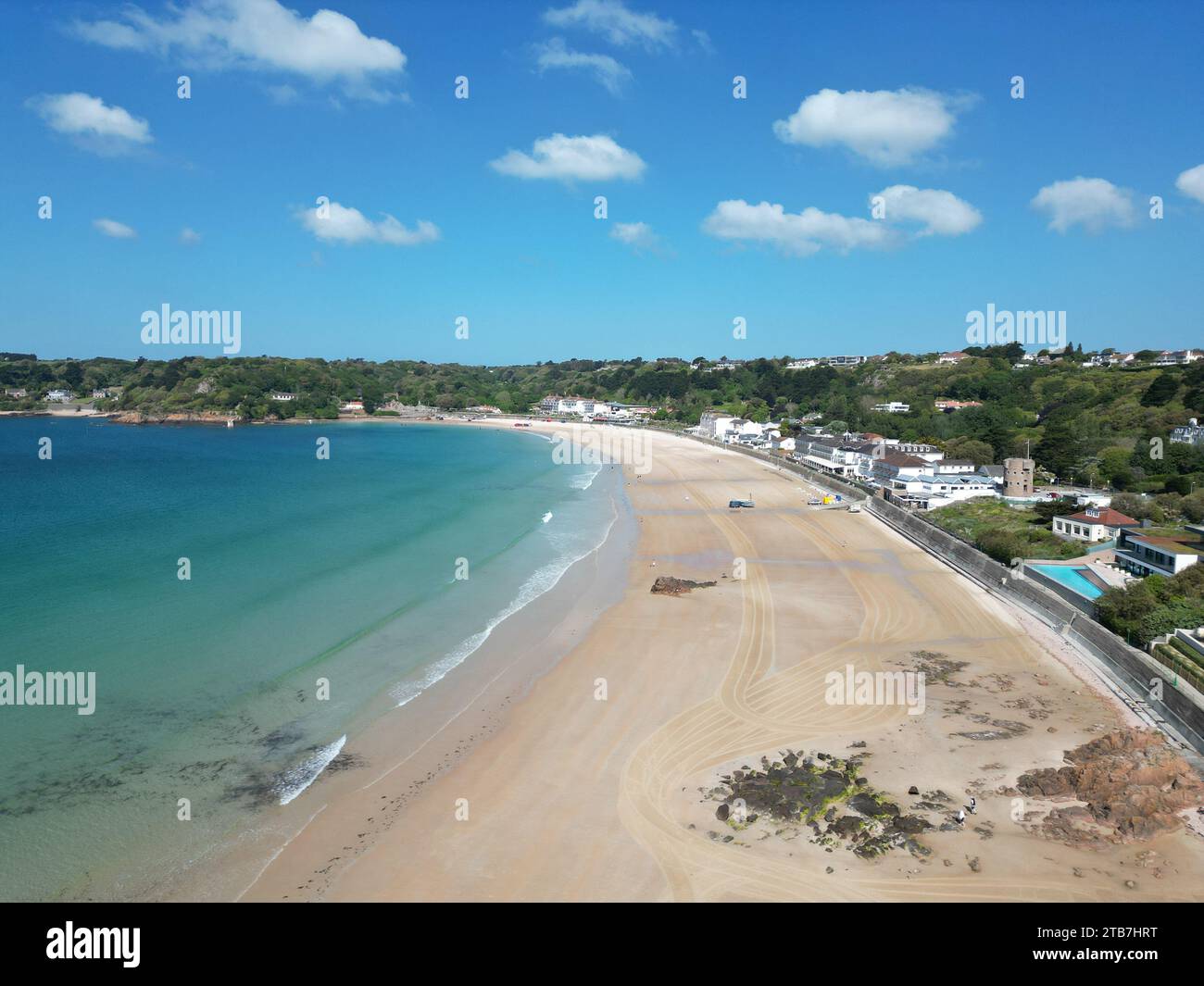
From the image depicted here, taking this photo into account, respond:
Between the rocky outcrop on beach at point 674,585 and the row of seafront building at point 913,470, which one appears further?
the row of seafront building at point 913,470

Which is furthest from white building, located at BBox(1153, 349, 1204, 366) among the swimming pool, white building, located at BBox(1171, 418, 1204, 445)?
the swimming pool

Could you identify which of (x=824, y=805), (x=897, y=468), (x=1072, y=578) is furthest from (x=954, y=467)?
(x=824, y=805)

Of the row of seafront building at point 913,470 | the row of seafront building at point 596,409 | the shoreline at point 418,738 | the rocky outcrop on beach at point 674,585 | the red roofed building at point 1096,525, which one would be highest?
the row of seafront building at point 596,409

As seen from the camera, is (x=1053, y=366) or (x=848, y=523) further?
(x=1053, y=366)

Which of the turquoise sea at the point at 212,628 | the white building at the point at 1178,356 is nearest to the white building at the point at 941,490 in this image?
the turquoise sea at the point at 212,628

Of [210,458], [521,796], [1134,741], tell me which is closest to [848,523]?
[1134,741]

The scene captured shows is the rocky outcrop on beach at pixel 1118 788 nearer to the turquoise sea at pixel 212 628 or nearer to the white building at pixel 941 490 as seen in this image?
the turquoise sea at pixel 212 628
